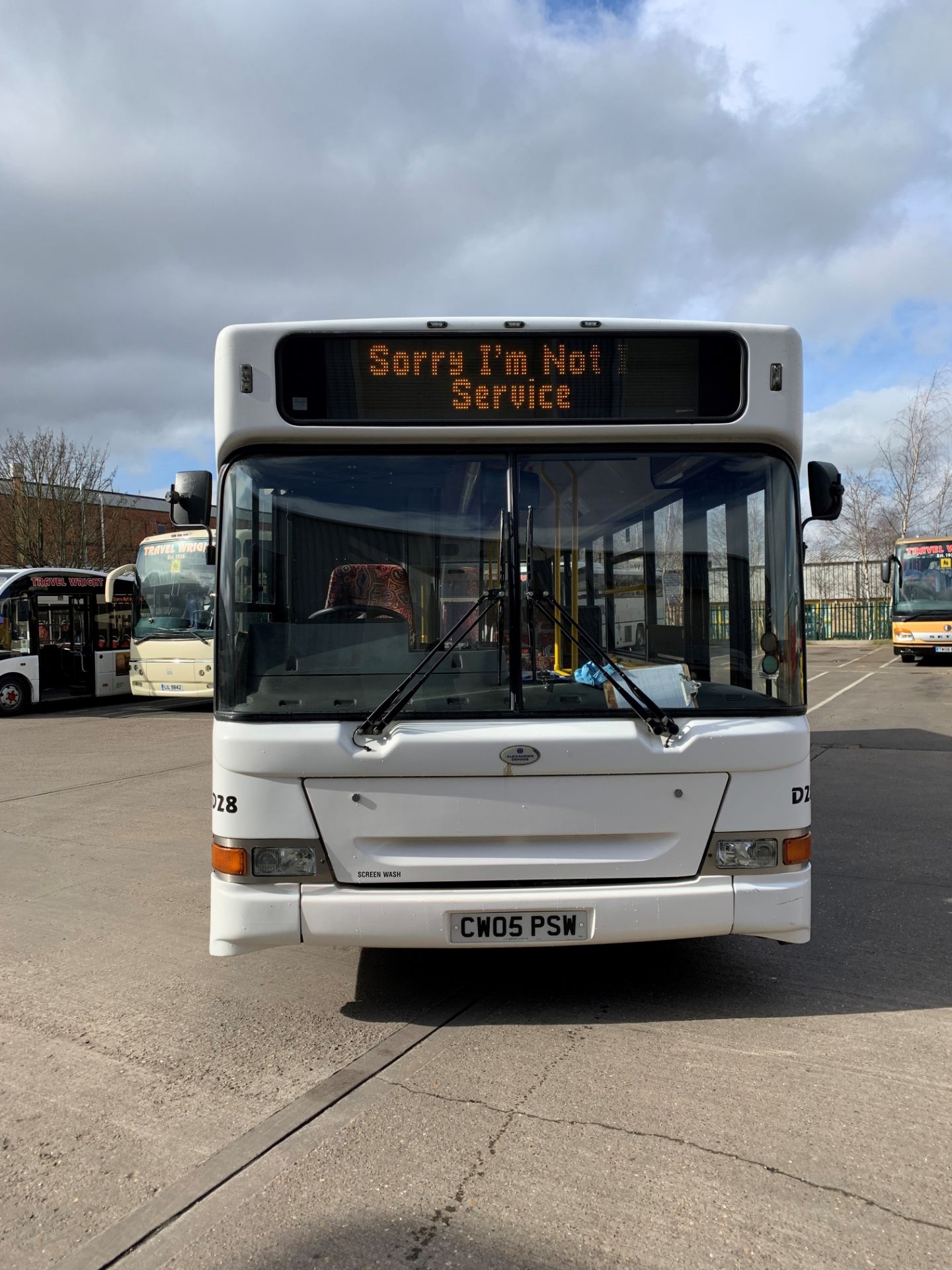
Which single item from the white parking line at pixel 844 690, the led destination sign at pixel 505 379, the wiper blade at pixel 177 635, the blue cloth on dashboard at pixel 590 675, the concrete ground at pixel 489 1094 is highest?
the led destination sign at pixel 505 379

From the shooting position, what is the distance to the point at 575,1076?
3.66m

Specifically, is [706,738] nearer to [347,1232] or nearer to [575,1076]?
[575,1076]

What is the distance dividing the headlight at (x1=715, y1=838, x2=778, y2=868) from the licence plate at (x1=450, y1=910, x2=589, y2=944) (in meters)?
0.60

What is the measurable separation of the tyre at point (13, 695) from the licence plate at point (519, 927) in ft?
60.5

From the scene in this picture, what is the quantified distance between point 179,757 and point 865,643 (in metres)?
39.3

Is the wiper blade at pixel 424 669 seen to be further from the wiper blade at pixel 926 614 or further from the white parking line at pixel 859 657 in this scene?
the wiper blade at pixel 926 614

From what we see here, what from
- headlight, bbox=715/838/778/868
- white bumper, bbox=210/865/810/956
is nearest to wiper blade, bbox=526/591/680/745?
headlight, bbox=715/838/778/868

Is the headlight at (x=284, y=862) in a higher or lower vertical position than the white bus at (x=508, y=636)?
lower

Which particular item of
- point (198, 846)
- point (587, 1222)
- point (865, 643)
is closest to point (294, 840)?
point (587, 1222)

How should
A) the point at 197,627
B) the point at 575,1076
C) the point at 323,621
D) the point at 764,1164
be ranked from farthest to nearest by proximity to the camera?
the point at 197,627 → the point at 323,621 → the point at 575,1076 → the point at 764,1164

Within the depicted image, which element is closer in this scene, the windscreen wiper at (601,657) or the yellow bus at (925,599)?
the windscreen wiper at (601,657)

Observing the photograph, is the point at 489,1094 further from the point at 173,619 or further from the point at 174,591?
the point at 174,591

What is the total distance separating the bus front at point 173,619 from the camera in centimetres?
1911

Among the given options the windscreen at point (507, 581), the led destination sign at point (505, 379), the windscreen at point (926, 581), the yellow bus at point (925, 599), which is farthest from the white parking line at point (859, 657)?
the led destination sign at point (505, 379)
